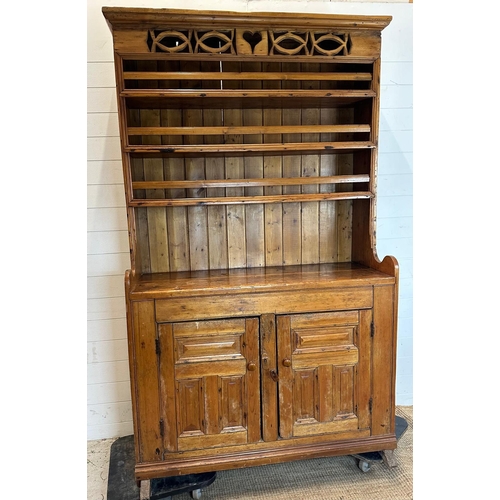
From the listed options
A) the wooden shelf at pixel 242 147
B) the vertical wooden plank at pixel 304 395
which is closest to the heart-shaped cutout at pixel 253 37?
the wooden shelf at pixel 242 147

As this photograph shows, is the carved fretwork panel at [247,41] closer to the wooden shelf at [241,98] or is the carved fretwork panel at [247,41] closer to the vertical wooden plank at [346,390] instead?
the wooden shelf at [241,98]

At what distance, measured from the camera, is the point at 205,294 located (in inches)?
72.7

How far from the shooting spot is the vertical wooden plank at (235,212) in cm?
221

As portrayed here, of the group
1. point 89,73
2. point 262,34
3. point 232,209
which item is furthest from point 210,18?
point 232,209

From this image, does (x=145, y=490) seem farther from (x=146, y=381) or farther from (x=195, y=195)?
(x=195, y=195)

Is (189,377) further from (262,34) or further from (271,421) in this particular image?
(262,34)

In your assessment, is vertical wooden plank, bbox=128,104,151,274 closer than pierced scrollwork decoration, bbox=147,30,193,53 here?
No

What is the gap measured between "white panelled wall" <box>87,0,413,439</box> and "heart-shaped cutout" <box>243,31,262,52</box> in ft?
1.32

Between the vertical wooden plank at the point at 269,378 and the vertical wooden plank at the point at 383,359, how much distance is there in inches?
19.2

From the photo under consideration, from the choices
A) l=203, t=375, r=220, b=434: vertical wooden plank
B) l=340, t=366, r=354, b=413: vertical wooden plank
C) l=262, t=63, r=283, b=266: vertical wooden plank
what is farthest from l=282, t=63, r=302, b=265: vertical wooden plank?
l=203, t=375, r=220, b=434: vertical wooden plank

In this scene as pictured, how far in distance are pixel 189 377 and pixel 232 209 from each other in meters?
0.91

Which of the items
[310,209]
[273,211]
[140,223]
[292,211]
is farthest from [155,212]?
[310,209]

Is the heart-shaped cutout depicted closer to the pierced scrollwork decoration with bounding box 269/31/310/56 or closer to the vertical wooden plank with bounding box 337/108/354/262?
the pierced scrollwork decoration with bounding box 269/31/310/56

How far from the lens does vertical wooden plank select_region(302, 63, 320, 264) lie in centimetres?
228
